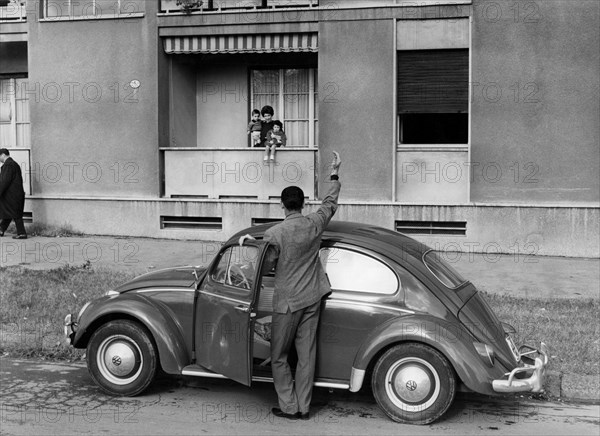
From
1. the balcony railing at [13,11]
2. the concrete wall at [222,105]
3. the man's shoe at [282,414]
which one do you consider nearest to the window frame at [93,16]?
the balcony railing at [13,11]

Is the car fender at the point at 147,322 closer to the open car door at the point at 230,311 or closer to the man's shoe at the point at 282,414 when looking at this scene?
the open car door at the point at 230,311

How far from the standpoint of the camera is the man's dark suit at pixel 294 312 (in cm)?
602

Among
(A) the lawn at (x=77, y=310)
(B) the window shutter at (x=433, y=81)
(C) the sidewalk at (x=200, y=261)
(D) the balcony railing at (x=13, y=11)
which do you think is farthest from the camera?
(D) the balcony railing at (x=13, y=11)

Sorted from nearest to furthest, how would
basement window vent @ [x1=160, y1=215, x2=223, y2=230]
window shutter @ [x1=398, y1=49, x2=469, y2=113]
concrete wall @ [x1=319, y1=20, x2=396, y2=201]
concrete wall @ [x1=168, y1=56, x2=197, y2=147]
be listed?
window shutter @ [x1=398, y1=49, x2=469, y2=113] < concrete wall @ [x1=319, y1=20, x2=396, y2=201] < basement window vent @ [x1=160, y1=215, x2=223, y2=230] < concrete wall @ [x1=168, y1=56, x2=197, y2=147]

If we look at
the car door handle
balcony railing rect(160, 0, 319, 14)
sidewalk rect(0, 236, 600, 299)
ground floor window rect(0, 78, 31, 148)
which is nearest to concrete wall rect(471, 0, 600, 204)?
sidewalk rect(0, 236, 600, 299)

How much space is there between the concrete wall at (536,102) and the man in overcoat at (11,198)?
868cm

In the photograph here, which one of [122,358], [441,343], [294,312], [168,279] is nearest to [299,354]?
[294,312]

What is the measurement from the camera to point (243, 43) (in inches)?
606

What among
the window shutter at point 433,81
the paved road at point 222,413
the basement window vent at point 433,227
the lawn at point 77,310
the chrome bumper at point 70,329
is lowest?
the paved road at point 222,413

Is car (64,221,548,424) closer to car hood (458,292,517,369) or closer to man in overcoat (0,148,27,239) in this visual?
car hood (458,292,517,369)

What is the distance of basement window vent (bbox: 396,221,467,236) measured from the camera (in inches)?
558

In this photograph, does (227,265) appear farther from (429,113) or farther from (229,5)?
(229,5)

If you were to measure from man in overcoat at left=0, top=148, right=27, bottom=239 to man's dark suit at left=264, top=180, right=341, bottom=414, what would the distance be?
10.2 m

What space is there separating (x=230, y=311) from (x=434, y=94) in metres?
9.38
